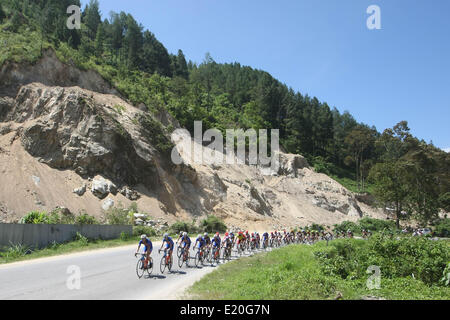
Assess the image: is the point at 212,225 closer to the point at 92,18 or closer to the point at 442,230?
the point at 442,230

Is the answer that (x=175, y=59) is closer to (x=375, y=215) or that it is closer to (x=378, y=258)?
(x=375, y=215)

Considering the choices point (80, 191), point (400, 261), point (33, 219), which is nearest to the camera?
point (400, 261)

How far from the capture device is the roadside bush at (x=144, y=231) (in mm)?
31408

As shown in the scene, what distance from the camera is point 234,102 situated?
93.2 metres

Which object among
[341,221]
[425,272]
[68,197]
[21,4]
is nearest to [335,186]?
[341,221]

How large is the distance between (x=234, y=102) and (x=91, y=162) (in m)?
59.7

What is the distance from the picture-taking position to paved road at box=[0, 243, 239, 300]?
32.0ft

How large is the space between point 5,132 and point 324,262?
35.1m

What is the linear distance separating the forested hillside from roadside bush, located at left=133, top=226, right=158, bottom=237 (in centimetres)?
2550

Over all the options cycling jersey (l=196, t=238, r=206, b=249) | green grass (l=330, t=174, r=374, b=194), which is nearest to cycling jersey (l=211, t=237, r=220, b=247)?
cycling jersey (l=196, t=238, r=206, b=249)

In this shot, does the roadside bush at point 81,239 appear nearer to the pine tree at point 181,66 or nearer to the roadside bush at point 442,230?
the roadside bush at point 442,230

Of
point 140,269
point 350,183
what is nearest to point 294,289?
point 140,269

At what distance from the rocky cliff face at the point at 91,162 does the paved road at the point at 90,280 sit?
15.9m

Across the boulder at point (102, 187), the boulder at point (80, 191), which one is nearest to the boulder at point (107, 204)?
the boulder at point (102, 187)
